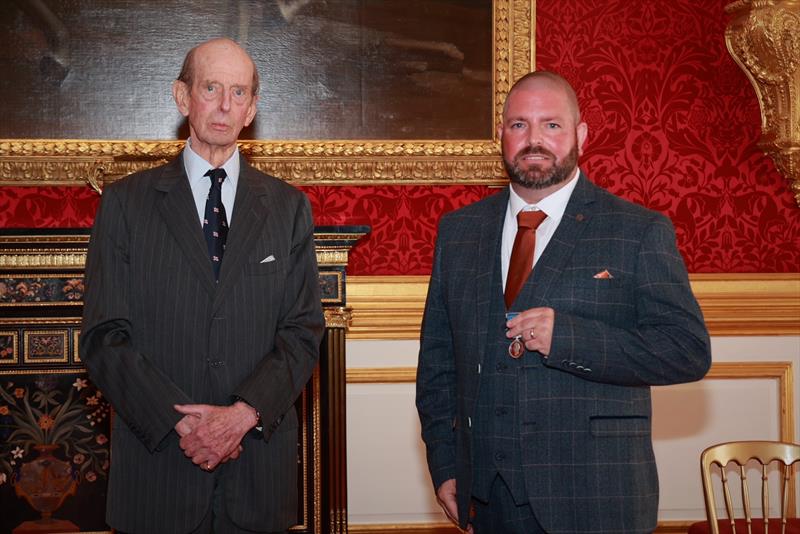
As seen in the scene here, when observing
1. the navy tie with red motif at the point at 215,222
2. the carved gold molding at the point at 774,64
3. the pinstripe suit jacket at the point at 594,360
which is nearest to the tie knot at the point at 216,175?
the navy tie with red motif at the point at 215,222

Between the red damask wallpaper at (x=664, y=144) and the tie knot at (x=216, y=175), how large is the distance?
5.99 ft

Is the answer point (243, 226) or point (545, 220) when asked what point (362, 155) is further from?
point (545, 220)

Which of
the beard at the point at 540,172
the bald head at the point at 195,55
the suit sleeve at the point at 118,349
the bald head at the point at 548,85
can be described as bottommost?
the suit sleeve at the point at 118,349

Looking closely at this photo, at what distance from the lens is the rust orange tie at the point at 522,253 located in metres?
2.33

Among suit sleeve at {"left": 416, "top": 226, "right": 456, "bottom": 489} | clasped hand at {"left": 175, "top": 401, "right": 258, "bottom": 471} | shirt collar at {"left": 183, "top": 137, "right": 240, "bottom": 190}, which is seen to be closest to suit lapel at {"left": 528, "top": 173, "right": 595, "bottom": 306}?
suit sleeve at {"left": 416, "top": 226, "right": 456, "bottom": 489}

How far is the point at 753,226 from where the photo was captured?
454 cm

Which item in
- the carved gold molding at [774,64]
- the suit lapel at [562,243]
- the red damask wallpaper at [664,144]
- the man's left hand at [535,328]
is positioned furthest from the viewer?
the red damask wallpaper at [664,144]

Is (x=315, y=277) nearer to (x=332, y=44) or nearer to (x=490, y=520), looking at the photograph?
(x=490, y=520)

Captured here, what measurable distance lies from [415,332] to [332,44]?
4.23 ft

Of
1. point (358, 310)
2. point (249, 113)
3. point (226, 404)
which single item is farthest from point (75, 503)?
point (249, 113)

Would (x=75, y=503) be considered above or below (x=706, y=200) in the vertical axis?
below

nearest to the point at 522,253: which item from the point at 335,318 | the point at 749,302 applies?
the point at 335,318

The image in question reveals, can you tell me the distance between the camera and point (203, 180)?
2604 millimetres

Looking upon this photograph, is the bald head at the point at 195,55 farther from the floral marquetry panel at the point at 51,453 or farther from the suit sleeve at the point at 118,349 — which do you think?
the floral marquetry panel at the point at 51,453
